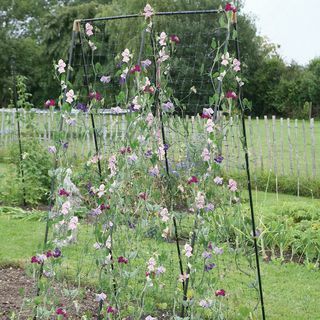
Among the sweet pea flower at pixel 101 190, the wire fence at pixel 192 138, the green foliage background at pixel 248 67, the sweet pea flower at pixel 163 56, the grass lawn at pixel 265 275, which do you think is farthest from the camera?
the green foliage background at pixel 248 67

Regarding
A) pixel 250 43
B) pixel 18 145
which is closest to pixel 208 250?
pixel 18 145

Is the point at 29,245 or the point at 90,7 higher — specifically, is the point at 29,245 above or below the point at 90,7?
below

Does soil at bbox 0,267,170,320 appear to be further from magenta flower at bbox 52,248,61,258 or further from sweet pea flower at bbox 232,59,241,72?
sweet pea flower at bbox 232,59,241,72

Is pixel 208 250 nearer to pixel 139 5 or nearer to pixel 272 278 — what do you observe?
pixel 272 278

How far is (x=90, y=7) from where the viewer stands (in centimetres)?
3117

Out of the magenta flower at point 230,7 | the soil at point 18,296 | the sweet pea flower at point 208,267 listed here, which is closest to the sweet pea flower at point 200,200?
the sweet pea flower at point 208,267

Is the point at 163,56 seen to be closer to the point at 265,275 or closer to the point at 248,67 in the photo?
the point at 265,275

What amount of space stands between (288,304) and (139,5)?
19.1 m

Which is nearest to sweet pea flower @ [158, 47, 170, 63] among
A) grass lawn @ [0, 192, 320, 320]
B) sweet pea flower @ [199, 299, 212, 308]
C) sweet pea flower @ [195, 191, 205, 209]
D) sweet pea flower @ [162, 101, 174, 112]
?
sweet pea flower @ [162, 101, 174, 112]

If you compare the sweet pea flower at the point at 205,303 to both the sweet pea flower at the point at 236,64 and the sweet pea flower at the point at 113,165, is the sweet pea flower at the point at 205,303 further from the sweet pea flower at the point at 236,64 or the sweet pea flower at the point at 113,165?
the sweet pea flower at the point at 236,64

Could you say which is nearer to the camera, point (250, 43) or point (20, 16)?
point (250, 43)

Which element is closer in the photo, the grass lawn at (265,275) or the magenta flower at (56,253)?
the magenta flower at (56,253)

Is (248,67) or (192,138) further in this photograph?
(248,67)

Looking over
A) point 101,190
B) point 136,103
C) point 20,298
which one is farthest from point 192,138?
point 20,298
